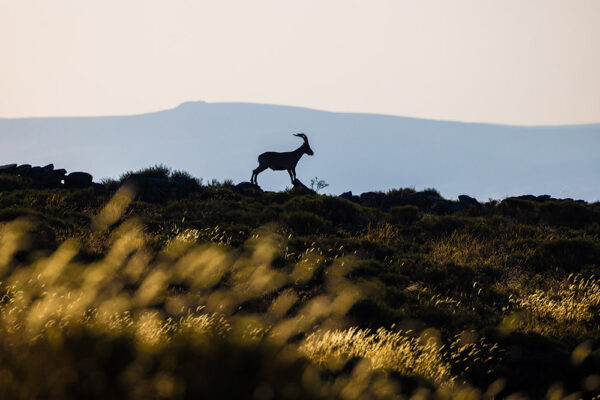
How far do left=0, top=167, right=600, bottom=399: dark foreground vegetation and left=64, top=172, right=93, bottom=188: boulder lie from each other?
100cm

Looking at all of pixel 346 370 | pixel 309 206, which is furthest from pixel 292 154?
pixel 346 370

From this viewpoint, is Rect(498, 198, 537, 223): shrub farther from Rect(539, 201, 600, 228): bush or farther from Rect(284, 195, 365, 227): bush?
Rect(284, 195, 365, 227): bush

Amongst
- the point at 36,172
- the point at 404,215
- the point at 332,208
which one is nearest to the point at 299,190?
the point at 332,208

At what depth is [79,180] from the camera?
22.4m

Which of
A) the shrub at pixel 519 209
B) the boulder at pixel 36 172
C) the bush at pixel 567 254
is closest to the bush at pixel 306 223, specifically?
the bush at pixel 567 254

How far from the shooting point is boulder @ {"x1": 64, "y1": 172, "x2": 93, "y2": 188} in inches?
881

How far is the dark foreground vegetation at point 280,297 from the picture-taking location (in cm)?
648

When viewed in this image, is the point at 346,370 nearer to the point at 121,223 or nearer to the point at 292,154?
the point at 121,223

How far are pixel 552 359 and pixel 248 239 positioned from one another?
8526 mm

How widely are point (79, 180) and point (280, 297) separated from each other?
1363 cm

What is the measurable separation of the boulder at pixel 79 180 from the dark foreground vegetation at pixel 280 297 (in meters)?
1.00

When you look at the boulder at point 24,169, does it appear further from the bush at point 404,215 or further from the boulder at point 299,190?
the bush at point 404,215

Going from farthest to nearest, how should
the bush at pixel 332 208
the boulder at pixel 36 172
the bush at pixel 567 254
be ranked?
1. the boulder at pixel 36 172
2. the bush at pixel 332 208
3. the bush at pixel 567 254

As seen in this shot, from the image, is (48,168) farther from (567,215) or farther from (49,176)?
(567,215)
